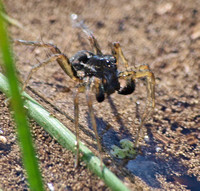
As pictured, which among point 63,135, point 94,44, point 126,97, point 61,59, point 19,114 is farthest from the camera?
point 126,97

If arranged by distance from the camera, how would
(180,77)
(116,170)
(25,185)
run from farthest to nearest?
1. (180,77)
2. (116,170)
3. (25,185)

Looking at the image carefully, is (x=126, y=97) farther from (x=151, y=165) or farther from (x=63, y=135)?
(x=63, y=135)

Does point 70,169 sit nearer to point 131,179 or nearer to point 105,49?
point 131,179

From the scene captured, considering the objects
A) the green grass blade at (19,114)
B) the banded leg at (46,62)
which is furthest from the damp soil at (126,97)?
the green grass blade at (19,114)

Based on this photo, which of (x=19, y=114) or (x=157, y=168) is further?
(x=157, y=168)

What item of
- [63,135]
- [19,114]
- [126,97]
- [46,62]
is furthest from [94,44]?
[19,114]

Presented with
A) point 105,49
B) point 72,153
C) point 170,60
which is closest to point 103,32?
point 105,49

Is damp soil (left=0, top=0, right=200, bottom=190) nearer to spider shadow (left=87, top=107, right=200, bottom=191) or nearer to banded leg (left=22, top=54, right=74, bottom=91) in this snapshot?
spider shadow (left=87, top=107, right=200, bottom=191)
